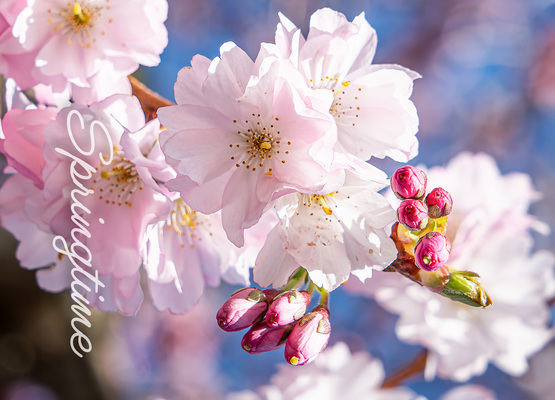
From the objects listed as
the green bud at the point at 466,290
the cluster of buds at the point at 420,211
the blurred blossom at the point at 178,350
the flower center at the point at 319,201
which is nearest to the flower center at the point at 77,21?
the flower center at the point at 319,201

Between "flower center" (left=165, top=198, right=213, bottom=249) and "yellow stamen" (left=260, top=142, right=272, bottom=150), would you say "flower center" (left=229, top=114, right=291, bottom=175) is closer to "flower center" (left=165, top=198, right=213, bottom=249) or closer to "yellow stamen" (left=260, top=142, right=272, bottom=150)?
"yellow stamen" (left=260, top=142, right=272, bottom=150)

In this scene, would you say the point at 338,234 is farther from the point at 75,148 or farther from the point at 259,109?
the point at 75,148

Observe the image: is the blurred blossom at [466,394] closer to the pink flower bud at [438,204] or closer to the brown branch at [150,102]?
the pink flower bud at [438,204]

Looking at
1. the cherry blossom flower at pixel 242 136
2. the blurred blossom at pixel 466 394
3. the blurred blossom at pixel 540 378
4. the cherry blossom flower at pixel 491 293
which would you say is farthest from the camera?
the blurred blossom at pixel 540 378

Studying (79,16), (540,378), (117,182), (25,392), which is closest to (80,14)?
(79,16)

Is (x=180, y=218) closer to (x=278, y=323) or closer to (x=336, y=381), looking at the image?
(x=278, y=323)

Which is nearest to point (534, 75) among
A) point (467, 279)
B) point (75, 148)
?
point (467, 279)

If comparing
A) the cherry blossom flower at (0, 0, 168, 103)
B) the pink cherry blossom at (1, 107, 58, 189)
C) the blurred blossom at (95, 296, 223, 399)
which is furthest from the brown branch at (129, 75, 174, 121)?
the blurred blossom at (95, 296, 223, 399)
